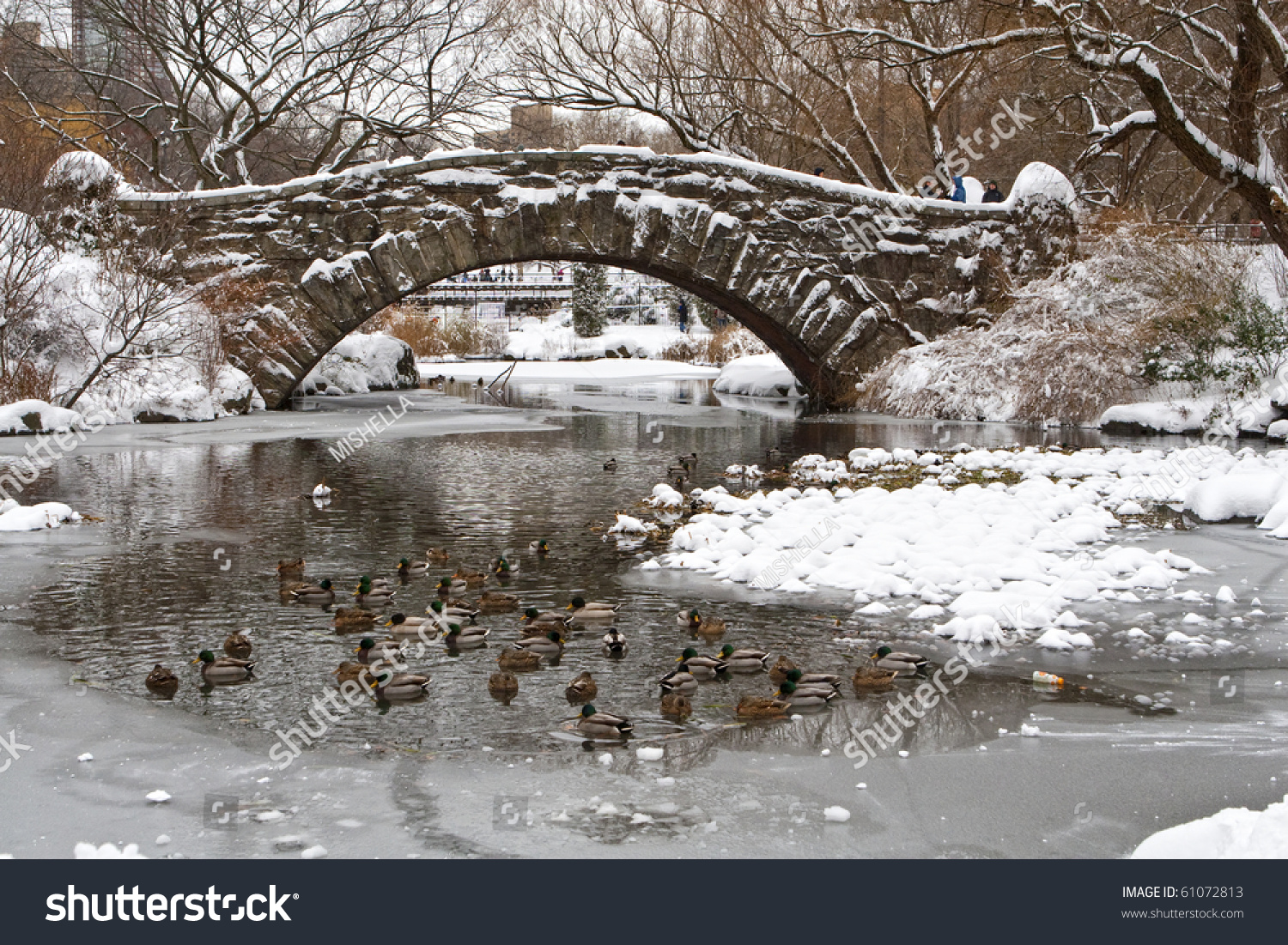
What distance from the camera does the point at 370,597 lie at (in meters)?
7.33

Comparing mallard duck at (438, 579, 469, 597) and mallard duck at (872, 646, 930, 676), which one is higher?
mallard duck at (438, 579, 469, 597)

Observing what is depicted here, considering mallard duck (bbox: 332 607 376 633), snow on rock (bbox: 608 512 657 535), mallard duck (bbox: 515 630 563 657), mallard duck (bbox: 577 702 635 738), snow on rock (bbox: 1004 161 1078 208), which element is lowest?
mallard duck (bbox: 577 702 635 738)

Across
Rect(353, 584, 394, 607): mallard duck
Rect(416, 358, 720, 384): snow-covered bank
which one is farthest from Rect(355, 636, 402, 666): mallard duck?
Rect(416, 358, 720, 384): snow-covered bank

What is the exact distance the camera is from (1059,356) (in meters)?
20.0

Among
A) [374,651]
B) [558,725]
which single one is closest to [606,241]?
[374,651]

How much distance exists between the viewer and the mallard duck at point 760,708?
5.27 m

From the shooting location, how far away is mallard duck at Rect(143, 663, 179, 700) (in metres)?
5.60

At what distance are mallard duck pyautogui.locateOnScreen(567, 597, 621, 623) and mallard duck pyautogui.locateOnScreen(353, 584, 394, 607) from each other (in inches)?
47.1

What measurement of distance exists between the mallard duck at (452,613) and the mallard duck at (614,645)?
35.2 inches

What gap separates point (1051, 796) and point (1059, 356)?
16.7m

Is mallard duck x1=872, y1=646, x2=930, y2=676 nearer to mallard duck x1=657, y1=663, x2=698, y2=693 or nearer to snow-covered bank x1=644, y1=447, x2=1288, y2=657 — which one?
snow-covered bank x1=644, y1=447, x2=1288, y2=657

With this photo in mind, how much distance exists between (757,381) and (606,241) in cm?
829
